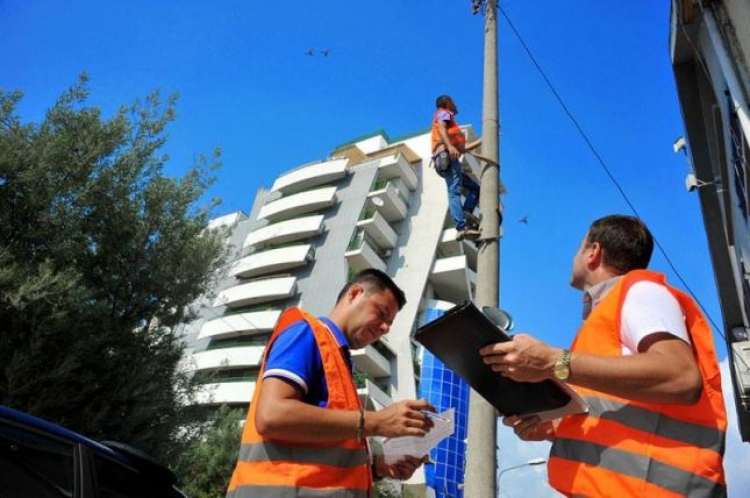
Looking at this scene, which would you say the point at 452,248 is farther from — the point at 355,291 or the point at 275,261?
the point at 355,291

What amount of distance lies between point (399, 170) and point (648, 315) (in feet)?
177

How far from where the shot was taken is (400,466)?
2812 millimetres

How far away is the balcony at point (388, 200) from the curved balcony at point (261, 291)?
1004 cm

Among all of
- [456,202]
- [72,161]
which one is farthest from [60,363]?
[456,202]

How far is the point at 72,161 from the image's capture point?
7082 millimetres

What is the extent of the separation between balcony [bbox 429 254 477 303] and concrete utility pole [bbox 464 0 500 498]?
4392cm

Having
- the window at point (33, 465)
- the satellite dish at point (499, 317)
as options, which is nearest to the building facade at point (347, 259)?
the window at point (33, 465)

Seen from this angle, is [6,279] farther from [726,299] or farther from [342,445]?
[726,299]

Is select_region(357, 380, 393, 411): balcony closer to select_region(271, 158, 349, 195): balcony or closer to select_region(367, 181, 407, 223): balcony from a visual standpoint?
select_region(367, 181, 407, 223): balcony

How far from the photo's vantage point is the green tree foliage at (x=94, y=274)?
20.1 feet

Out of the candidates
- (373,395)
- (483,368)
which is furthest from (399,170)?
(483,368)

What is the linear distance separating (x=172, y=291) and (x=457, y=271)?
43276mm

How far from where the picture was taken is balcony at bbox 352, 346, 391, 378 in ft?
145

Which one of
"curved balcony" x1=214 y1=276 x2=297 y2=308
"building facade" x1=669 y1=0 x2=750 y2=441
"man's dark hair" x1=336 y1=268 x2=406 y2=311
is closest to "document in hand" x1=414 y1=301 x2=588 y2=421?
"man's dark hair" x1=336 y1=268 x2=406 y2=311
